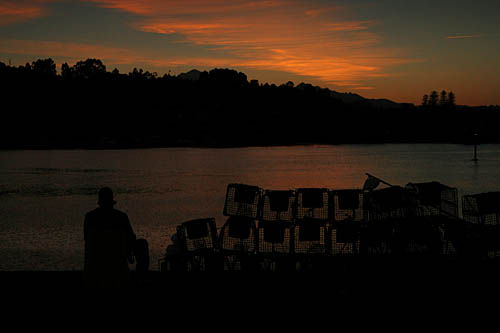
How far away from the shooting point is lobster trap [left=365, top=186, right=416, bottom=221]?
32.9ft

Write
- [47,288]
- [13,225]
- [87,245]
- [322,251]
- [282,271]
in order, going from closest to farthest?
[87,245] → [47,288] → [282,271] → [322,251] → [13,225]

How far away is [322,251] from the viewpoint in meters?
10.1

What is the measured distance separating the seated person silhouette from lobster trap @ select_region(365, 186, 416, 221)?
491 centimetres

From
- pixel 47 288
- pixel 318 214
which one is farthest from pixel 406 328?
pixel 47 288

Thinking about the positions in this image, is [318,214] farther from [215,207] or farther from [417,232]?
[215,207]

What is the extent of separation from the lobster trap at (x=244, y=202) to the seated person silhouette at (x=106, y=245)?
150 inches

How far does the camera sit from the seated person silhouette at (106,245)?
641 cm

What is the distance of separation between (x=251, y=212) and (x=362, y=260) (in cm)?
200

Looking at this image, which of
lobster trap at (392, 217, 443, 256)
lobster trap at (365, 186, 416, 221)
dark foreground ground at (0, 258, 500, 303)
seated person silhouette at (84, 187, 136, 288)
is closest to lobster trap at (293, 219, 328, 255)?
dark foreground ground at (0, 258, 500, 303)

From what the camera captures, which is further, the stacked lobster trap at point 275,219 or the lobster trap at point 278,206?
the lobster trap at point 278,206

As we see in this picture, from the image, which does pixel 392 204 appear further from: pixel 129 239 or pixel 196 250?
pixel 129 239

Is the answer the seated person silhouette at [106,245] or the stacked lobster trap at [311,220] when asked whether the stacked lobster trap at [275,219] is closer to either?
the stacked lobster trap at [311,220]

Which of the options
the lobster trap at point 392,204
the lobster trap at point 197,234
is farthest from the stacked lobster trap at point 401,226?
the lobster trap at point 197,234

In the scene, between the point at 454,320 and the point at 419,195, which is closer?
the point at 454,320
